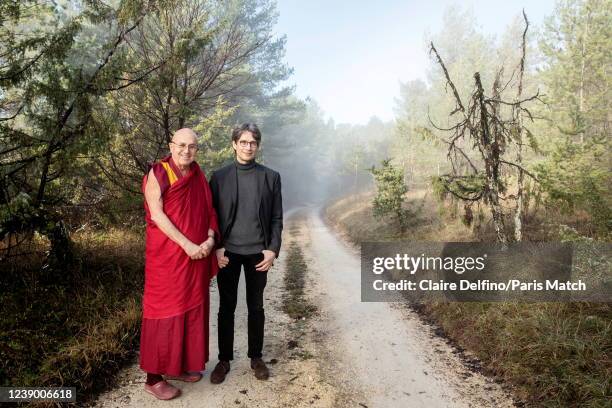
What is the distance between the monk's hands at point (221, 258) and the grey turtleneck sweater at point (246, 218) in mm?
93

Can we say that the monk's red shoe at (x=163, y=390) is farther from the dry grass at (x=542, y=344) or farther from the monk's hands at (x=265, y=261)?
the dry grass at (x=542, y=344)

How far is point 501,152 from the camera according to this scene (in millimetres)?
5797

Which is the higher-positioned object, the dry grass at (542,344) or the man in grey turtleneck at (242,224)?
the man in grey turtleneck at (242,224)

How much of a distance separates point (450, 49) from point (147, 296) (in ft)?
108

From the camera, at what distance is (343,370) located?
3.74 metres

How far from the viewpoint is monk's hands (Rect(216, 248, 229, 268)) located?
10.8 feet

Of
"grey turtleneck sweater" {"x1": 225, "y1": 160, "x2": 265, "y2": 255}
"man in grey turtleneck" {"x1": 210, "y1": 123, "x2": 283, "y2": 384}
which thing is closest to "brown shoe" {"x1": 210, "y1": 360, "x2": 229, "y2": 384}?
"man in grey turtleneck" {"x1": 210, "y1": 123, "x2": 283, "y2": 384}

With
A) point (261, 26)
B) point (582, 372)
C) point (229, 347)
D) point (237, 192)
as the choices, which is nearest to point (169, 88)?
point (237, 192)

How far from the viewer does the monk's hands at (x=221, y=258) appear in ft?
10.8

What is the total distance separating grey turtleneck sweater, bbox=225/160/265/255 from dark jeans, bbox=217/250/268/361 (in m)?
0.08

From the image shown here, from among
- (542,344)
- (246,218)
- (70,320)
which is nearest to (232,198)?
(246,218)

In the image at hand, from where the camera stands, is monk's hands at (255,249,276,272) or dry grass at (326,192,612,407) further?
monk's hands at (255,249,276,272)

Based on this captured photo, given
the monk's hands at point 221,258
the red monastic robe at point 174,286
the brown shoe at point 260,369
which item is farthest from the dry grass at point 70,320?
the monk's hands at point 221,258

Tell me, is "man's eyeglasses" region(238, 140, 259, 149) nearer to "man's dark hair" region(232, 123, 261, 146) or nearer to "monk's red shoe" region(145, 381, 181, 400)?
"man's dark hair" region(232, 123, 261, 146)
